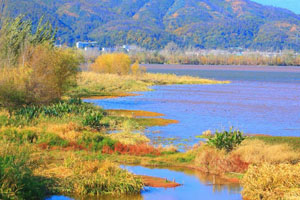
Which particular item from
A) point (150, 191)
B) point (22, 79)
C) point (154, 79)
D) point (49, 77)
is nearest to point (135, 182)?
point (150, 191)

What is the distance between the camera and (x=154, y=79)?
84.4m

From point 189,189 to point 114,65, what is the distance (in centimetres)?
6814

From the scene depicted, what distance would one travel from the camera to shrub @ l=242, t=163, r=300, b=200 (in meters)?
15.5

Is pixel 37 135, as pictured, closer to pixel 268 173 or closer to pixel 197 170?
pixel 197 170

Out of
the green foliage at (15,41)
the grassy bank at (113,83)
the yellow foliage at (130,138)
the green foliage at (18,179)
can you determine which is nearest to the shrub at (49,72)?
the green foliage at (15,41)

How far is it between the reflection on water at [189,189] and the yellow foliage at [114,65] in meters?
64.9

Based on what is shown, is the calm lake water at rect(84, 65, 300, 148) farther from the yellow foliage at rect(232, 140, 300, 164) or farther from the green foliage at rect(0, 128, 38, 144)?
the green foliage at rect(0, 128, 38, 144)

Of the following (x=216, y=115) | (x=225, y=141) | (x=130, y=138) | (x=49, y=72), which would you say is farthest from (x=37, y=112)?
(x=216, y=115)

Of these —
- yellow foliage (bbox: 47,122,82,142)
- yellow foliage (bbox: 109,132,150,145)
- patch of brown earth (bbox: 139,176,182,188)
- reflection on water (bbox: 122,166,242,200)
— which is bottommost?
reflection on water (bbox: 122,166,242,200)

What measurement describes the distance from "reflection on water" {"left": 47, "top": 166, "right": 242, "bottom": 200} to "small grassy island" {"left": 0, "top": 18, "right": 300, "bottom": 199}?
370mm

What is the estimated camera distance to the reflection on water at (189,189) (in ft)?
53.2

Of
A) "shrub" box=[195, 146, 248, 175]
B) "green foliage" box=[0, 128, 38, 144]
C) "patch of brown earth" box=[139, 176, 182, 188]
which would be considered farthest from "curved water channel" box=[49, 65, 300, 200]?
"green foliage" box=[0, 128, 38, 144]

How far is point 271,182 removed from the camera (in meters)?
15.7

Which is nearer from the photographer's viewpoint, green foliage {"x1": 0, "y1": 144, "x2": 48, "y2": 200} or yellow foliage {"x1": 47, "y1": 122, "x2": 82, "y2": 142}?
green foliage {"x1": 0, "y1": 144, "x2": 48, "y2": 200}
